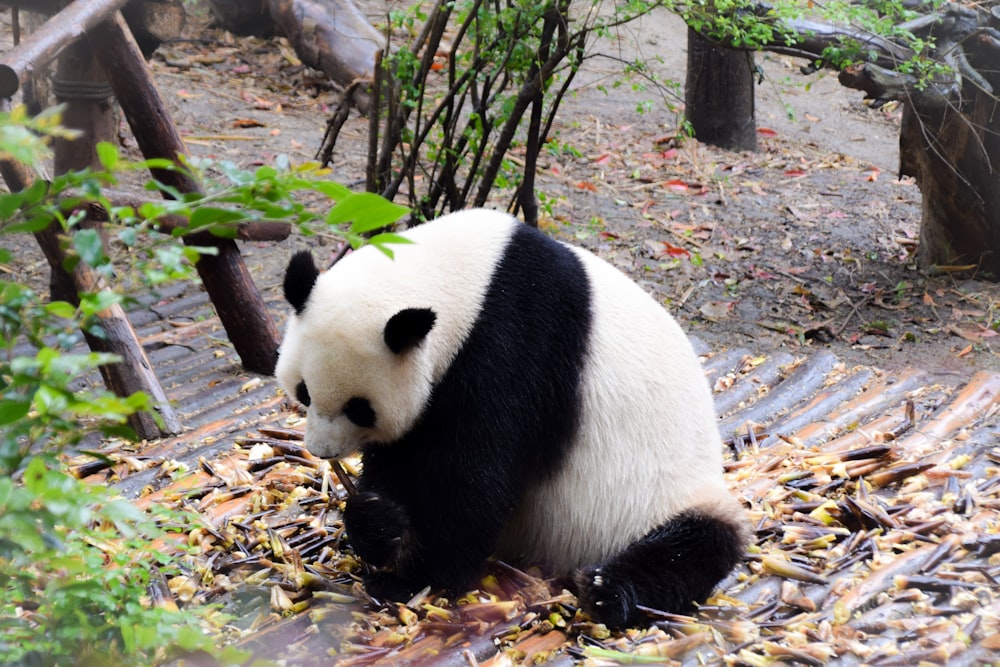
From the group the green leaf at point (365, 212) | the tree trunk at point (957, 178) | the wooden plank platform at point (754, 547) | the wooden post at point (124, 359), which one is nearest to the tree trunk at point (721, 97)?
the tree trunk at point (957, 178)

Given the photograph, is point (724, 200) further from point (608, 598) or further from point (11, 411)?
point (11, 411)

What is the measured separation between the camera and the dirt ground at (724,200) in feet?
20.6

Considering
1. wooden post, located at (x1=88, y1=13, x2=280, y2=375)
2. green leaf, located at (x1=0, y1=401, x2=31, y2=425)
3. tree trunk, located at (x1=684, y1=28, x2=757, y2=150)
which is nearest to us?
green leaf, located at (x1=0, y1=401, x2=31, y2=425)

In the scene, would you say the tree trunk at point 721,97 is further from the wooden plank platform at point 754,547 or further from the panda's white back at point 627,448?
the panda's white back at point 627,448

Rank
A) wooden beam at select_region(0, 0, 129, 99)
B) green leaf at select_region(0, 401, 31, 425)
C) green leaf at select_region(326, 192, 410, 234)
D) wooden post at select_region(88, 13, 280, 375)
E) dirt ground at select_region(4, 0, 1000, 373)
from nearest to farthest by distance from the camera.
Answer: green leaf at select_region(0, 401, 31, 425), green leaf at select_region(326, 192, 410, 234), wooden beam at select_region(0, 0, 129, 99), wooden post at select_region(88, 13, 280, 375), dirt ground at select_region(4, 0, 1000, 373)

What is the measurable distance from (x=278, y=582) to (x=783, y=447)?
193 centimetres

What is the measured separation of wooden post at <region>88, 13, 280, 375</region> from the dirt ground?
4.63 ft

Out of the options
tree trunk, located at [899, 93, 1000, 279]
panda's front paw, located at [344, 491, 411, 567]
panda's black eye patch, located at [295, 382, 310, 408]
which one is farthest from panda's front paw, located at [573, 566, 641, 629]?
tree trunk, located at [899, 93, 1000, 279]

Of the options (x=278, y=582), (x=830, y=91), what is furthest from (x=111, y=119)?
(x=830, y=91)

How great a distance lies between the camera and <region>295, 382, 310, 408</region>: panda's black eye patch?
265cm

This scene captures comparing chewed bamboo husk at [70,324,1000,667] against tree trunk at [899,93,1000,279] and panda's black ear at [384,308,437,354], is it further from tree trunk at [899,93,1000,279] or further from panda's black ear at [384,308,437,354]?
tree trunk at [899,93,1000,279]

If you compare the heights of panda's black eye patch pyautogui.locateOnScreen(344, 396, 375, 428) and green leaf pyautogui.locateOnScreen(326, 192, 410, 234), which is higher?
green leaf pyautogui.locateOnScreen(326, 192, 410, 234)

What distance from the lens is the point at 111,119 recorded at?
5.25 meters

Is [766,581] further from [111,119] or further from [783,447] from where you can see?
[111,119]
